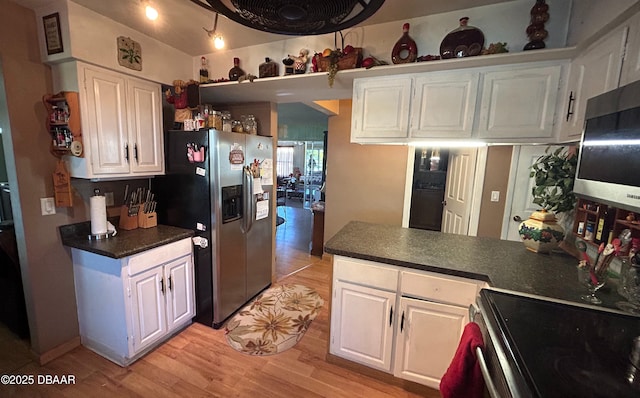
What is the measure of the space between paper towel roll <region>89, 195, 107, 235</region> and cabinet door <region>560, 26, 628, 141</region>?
3.03 meters

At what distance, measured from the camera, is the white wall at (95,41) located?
162 cm

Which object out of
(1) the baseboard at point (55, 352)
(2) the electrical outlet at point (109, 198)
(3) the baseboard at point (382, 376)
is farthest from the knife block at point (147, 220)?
(3) the baseboard at point (382, 376)

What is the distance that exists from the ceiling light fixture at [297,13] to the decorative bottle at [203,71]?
175 centimetres

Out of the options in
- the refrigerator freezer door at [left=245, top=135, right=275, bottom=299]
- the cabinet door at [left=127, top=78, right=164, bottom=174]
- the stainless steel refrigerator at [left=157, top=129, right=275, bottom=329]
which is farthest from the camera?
the refrigerator freezer door at [left=245, top=135, right=275, bottom=299]

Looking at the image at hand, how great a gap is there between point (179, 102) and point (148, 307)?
168cm

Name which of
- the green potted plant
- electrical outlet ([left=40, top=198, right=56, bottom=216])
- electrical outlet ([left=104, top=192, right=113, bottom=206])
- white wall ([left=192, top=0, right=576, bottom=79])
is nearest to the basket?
white wall ([left=192, top=0, right=576, bottom=79])

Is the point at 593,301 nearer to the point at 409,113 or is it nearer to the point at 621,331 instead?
the point at 621,331

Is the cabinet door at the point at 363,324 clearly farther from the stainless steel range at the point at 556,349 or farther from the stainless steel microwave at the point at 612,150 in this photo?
the stainless steel microwave at the point at 612,150

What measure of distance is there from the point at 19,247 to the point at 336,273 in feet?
7.07

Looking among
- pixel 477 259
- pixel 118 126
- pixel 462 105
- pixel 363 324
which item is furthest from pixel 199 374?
pixel 462 105

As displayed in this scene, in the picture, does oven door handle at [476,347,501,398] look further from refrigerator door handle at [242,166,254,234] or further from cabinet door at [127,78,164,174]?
cabinet door at [127,78,164,174]

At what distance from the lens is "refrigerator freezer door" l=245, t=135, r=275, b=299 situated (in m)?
2.58

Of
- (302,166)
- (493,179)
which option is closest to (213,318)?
(493,179)

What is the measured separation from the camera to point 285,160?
411 inches
